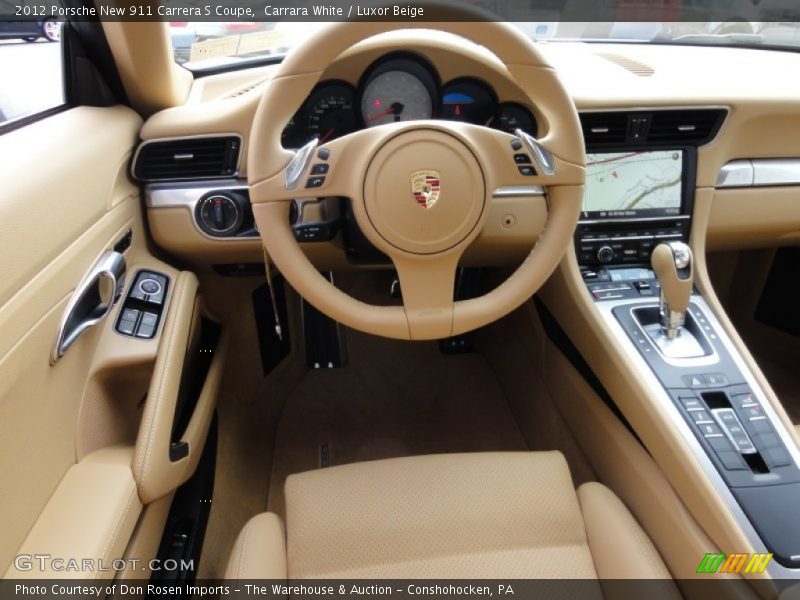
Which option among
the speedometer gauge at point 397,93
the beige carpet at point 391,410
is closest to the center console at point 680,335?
the speedometer gauge at point 397,93

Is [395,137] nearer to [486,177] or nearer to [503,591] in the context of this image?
[486,177]

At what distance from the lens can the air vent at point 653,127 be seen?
1.22 m

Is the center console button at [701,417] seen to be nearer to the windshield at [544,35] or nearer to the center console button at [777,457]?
the center console button at [777,457]

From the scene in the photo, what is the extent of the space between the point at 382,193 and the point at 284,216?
0.17 metres

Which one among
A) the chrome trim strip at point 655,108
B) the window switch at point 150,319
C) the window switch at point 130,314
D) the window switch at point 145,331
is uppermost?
the chrome trim strip at point 655,108

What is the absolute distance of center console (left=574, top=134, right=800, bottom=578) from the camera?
0.89 m

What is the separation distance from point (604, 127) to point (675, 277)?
38 cm

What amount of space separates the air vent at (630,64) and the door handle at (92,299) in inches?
49.7

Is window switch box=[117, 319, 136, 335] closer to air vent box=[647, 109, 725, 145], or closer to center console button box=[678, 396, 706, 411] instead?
center console button box=[678, 396, 706, 411]

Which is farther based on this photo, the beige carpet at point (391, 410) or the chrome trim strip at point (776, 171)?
the beige carpet at point (391, 410)

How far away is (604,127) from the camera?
4.04 ft

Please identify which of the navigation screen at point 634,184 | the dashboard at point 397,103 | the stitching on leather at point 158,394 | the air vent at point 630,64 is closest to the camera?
the stitching on leather at point 158,394

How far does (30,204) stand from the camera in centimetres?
82

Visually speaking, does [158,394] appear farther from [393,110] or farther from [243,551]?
[393,110]
